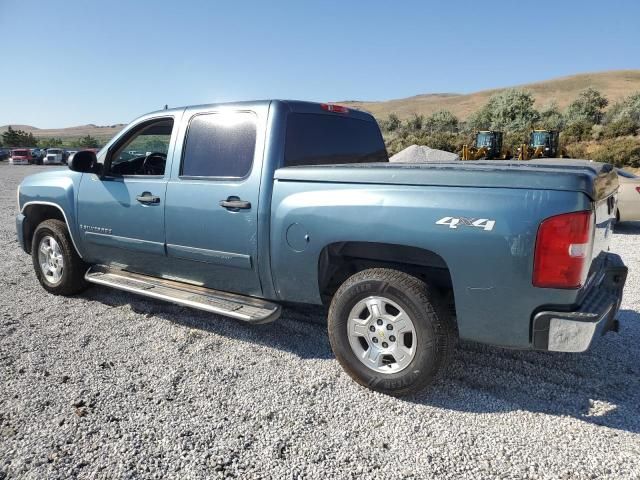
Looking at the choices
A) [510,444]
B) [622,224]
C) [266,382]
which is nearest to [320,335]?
[266,382]

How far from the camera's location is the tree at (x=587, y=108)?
170 ft

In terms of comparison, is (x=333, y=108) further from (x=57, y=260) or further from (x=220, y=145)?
(x=57, y=260)

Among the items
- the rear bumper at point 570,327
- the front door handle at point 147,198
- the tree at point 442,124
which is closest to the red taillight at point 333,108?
the front door handle at point 147,198

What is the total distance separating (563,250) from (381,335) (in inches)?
47.5

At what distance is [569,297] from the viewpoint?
8.71 ft

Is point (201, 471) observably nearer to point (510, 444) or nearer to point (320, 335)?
point (510, 444)

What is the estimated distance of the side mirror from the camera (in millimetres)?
4465

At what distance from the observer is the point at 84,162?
4.53 m

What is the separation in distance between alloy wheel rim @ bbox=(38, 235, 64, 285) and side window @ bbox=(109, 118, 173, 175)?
115cm

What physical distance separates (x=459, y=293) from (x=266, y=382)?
145cm

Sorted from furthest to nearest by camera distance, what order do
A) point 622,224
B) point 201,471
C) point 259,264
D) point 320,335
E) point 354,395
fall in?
1. point 622,224
2. point 320,335
3. point 259,264
4. point 354,395
5. point 201,471

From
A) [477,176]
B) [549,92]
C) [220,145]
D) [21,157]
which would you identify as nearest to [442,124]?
→ [21,157]

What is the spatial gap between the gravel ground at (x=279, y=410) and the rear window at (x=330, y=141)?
4.99 ft

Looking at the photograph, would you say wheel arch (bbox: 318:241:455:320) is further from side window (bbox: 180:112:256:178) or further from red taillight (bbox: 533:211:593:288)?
side window (bbox: 180:112:256:178)
